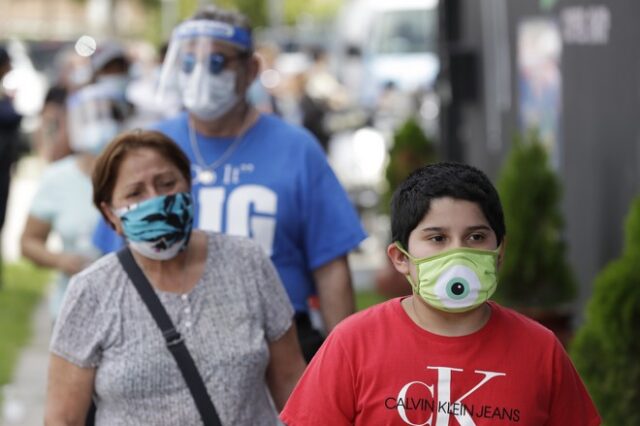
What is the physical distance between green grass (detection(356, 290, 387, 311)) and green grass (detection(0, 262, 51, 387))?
2635 millimetres

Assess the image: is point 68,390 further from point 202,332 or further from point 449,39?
point 449,39

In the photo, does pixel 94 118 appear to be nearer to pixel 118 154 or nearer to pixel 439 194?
pixel 118 154

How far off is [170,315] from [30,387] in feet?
19.3

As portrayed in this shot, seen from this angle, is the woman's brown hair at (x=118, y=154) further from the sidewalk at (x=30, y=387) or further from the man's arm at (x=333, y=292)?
the sidewalk at (x=30, y=387)

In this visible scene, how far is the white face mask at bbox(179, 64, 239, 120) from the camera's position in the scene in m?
5.27

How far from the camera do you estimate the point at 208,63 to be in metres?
5.39

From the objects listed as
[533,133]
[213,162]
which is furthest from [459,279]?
[533,133]

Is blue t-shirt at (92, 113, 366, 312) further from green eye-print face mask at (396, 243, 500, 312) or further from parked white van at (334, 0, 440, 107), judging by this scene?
parked white van at (334, 0, 440, 107)

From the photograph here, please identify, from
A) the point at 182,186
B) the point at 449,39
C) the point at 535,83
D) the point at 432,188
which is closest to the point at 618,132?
the point at 535,83

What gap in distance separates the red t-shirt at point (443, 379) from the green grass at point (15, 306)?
685cm

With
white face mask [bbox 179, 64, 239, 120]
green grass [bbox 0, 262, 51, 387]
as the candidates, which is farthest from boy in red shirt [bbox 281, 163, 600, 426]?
green grass [bbox 0, 262, 51, 387]

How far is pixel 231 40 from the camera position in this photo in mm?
5387

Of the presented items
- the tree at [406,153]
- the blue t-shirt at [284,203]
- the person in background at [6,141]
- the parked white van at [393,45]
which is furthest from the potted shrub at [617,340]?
the parked white van at [393,45]

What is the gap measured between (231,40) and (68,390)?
5.73 ft
